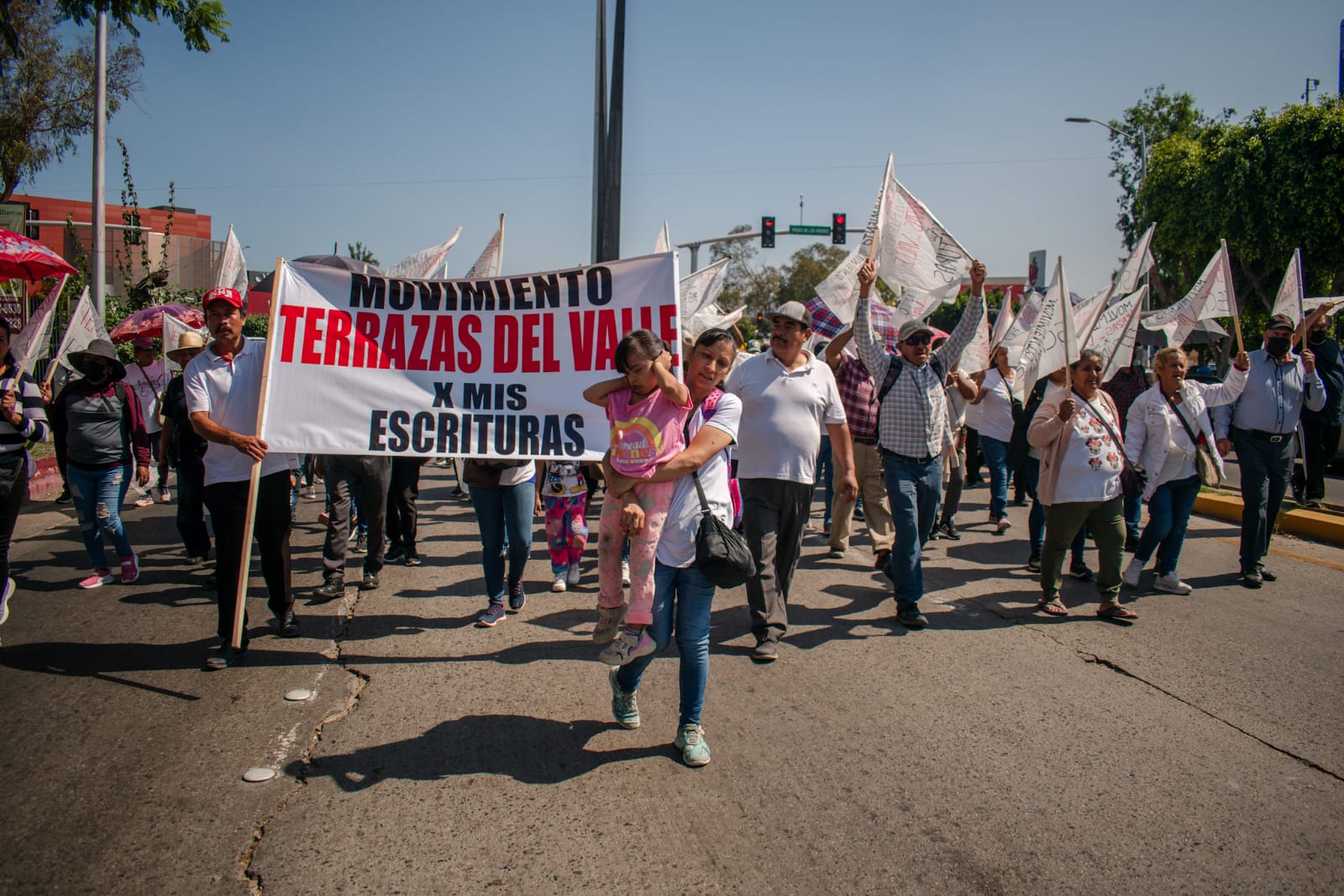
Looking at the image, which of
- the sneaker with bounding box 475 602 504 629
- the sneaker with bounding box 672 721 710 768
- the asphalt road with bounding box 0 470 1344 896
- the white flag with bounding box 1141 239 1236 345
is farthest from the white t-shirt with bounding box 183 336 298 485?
the white flag with bounding box 1141 239 1236 345

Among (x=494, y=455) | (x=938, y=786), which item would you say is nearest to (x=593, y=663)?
(x=494, y=455)

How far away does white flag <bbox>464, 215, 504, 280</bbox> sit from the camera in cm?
621

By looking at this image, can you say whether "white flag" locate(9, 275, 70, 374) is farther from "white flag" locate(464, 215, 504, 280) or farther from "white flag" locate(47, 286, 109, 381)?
"white flag" locate(464, 215, 504, 280)

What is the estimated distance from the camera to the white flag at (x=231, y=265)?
21.3ft

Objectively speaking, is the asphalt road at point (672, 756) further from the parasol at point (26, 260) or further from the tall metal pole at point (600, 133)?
the tall metal pole at point (600, 133)

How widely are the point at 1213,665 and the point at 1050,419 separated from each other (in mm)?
1877

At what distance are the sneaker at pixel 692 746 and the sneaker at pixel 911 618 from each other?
7.78 feet

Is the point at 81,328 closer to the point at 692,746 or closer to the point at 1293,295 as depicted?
the point at 692,746

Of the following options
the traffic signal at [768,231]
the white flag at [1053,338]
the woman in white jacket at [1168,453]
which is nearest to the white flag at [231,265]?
the white flag at [1053,338]

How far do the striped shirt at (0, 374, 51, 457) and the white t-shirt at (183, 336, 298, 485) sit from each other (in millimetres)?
1323

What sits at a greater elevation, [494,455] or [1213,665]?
[494,455]

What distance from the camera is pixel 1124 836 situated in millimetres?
3090

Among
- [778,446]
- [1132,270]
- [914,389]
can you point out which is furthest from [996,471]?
[778,446]

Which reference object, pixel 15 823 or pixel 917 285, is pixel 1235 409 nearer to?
pixel 917 285
